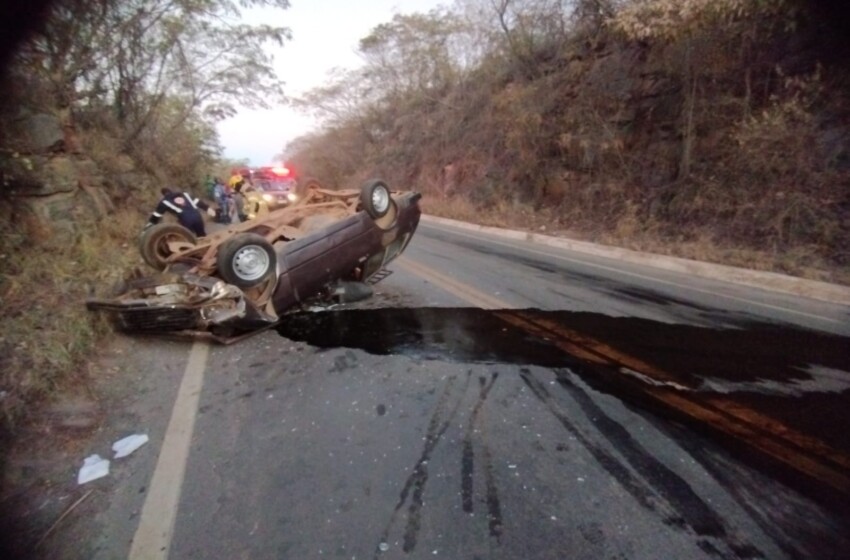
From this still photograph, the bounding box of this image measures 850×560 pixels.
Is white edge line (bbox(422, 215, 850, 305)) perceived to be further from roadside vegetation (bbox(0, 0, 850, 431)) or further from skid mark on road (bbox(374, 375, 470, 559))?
skid mark on road (bbox(374, 375, 470, 559))

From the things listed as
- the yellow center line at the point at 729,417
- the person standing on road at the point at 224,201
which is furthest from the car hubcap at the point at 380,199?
the person standing on road at the point at 224,201

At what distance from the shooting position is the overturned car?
4066 millimetres

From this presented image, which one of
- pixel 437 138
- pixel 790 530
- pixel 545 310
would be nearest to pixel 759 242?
pixel 545 310

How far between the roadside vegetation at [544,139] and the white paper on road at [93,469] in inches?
31.0

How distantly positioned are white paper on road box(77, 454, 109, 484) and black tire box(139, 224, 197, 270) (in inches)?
132

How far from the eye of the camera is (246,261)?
4.23 m

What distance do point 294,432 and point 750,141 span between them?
1012cm

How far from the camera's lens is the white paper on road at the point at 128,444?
274 cm

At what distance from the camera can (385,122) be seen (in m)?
32.0

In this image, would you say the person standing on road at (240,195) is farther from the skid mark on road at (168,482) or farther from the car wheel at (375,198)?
the skid mark on road at (168,482)

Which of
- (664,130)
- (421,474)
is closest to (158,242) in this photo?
(421,474)

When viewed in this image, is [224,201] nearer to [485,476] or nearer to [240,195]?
[240,195]

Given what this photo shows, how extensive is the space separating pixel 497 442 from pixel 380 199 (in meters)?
3.61

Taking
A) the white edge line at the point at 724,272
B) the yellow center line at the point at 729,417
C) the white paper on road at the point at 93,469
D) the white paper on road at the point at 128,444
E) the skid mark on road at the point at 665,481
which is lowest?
the white paper on road at the point at 93,469
